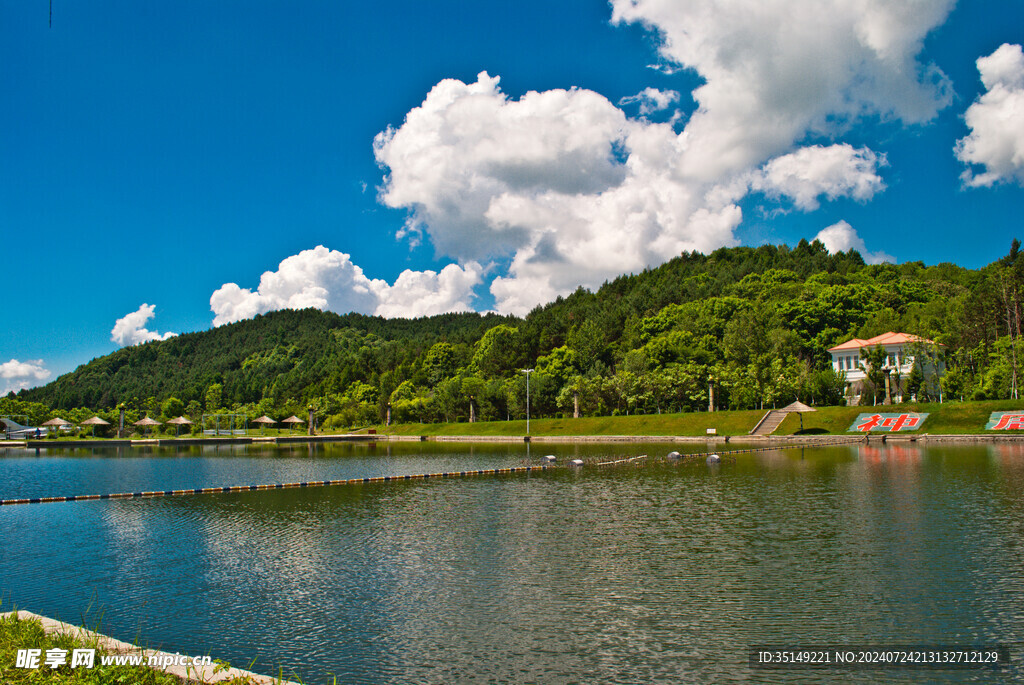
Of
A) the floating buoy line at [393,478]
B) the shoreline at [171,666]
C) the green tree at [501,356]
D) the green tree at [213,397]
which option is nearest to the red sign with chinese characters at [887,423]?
the floating buoy line at [393,478]

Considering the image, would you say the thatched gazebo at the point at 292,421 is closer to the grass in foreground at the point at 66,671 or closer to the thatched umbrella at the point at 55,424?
the thatched umbrella at the point at 55,424

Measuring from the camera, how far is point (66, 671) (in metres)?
8.05

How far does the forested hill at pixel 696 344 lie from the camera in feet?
253

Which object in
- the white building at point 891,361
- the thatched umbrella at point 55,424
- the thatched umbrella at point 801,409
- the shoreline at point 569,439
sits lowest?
the shoreline at point 569,439

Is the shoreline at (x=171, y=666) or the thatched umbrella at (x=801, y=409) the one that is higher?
the thatched umbrella at (x=801, y=409)

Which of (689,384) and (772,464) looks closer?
(772,464)

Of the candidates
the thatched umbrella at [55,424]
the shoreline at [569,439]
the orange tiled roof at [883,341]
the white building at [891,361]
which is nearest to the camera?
the shoreline at [569,439]

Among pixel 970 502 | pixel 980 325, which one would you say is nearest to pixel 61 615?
pixel 970 502

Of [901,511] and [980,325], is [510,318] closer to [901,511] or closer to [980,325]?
[980,325]

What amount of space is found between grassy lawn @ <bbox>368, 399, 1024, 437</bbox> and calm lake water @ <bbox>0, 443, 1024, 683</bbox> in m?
34.4

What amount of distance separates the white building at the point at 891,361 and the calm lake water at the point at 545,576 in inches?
1979

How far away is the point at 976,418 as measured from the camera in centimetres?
5662

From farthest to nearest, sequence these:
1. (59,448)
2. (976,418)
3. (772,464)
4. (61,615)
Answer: (59,448), (976,418), (772,464), (61,615)

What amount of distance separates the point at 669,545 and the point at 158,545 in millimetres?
15295
